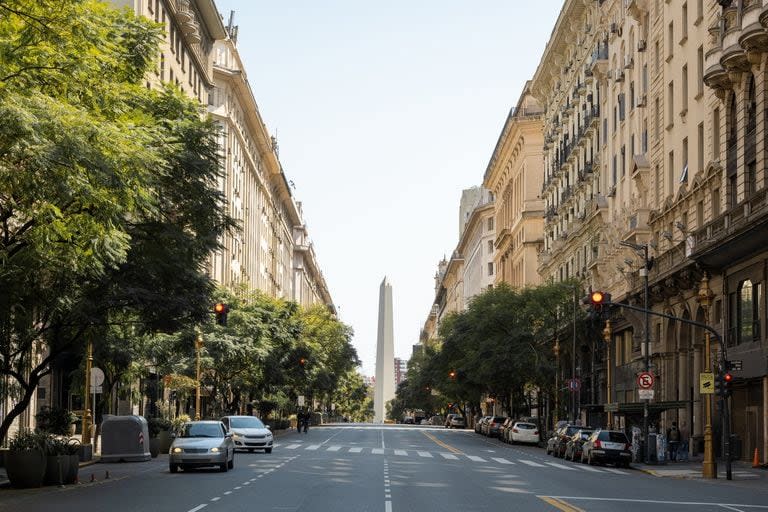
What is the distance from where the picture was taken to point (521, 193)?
125312mm

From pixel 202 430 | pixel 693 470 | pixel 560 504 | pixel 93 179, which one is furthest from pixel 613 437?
pixel 93 179

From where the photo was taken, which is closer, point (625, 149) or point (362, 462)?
point (362, 462)

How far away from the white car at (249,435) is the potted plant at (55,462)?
20.6 meters

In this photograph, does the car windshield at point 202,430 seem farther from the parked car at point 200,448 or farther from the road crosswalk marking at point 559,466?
the road crosswalk marking at point 559,466

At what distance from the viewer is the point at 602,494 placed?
1185 inches

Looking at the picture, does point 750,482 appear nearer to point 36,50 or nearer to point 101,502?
point 101,502

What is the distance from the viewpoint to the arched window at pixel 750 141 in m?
48.8

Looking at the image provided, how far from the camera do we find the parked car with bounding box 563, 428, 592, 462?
2072 inches

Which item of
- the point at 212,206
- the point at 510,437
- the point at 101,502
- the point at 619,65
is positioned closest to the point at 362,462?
the point at 212,206

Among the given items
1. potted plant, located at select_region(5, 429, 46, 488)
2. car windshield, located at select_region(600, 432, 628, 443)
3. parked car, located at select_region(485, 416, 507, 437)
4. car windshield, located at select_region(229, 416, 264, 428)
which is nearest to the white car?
car windshield, located at select_region(229, 416, 264, 428)

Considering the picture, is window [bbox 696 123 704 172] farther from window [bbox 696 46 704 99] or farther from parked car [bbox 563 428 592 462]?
parked car [bbox 563 428 592 462]

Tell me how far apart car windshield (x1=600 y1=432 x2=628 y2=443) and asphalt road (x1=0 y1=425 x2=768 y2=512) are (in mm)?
1994

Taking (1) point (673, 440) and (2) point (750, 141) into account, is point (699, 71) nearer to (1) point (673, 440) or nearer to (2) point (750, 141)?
(2) point (750, 141)

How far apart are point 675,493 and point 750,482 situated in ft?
24.9
